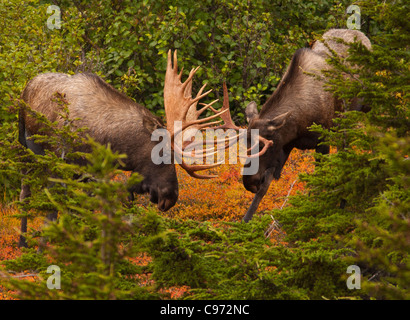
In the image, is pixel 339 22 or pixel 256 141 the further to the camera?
pixel 339 22

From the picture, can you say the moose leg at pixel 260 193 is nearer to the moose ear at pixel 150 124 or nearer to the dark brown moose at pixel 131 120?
the dark brown moose at pixel 131 120

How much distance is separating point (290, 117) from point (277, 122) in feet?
0.72

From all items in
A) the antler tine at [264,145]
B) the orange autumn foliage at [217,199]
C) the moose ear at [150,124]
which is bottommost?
the orange autumn foliage at [217,199]

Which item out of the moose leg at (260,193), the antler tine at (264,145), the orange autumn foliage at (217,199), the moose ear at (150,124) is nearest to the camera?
the moose ear at (150,124)

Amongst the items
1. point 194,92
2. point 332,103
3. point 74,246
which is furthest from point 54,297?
point 194,92

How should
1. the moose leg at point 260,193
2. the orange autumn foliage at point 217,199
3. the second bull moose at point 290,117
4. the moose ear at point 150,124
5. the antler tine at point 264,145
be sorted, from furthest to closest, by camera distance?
the orange autumn foliage at point 217,199
the moose leg at point 260,193
the second bull moose at point 290,117
the antler tine at point 264,145
the moose ear at point 150,124

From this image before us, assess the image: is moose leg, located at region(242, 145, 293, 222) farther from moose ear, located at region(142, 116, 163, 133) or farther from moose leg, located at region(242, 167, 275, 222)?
moose ear, located at region(142, 116, 163, 133)

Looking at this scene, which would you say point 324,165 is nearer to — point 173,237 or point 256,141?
point 173,237

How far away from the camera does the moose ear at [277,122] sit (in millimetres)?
7363

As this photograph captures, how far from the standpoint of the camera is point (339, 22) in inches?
453

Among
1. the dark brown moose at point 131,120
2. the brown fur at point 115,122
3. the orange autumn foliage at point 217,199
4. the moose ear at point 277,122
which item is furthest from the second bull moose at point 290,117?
the brown fur at point 115,122

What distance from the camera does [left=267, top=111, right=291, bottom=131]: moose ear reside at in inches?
290
